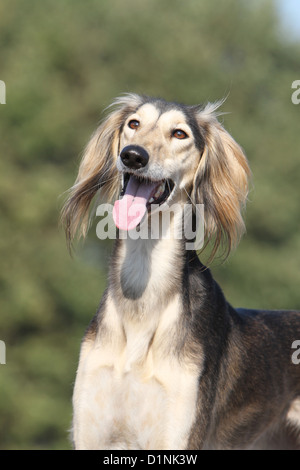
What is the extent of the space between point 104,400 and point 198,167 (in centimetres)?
187

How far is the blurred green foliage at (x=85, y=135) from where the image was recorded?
26.4 metres

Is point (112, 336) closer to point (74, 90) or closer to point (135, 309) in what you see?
point (135, 309)

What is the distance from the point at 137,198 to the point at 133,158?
0.97ft

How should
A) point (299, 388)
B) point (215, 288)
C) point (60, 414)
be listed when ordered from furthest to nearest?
point (60, 414) → point (299, 388) → point (215, 288)

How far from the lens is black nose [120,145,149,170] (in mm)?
5602

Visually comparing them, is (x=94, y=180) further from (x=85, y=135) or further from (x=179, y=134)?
(x=85, y=135)

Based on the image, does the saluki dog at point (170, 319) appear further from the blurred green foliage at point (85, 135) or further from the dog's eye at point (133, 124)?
the blurred green foliage at point (85, 135)

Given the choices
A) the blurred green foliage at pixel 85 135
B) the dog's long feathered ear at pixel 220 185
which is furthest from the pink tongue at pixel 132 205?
the blurred green foliage at pixel 85 135

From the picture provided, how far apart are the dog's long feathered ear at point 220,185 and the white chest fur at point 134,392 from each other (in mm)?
884

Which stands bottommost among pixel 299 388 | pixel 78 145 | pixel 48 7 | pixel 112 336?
pixel 299 388

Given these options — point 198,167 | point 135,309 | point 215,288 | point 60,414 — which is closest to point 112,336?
point 135,309

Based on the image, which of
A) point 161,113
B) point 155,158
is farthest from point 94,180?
A: point 155,158

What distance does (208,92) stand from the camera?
28688 millimetres

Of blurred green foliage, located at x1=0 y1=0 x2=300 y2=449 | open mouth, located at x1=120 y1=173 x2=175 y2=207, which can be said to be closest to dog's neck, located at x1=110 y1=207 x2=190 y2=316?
open mouth, located at x1=120 y1=173 x2=175 y2=207
